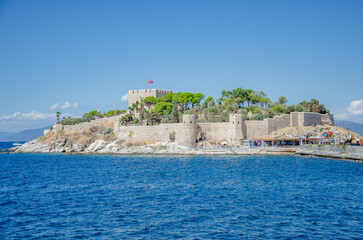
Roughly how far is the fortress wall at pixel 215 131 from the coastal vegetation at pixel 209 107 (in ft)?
12.6

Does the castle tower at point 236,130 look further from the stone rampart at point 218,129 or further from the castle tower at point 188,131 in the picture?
the castle tower at point 188,131

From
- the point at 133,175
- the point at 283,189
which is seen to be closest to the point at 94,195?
the point at 133,175

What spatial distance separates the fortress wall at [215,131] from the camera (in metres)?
42.2

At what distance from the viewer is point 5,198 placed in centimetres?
1823

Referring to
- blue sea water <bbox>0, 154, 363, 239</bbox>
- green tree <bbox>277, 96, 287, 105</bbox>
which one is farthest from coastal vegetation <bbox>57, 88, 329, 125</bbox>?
blue sea water <bbox>0, 154, 363, 239</bbox>

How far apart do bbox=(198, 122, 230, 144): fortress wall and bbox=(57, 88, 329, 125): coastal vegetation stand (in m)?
3.84

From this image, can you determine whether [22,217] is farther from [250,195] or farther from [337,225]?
[337,225]

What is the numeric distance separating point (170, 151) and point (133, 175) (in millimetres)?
15788

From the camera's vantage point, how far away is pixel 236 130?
40688 mm

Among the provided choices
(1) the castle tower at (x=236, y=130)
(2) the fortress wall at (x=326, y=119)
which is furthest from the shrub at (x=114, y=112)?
(2) the fortress wall at (x=326, y=119)

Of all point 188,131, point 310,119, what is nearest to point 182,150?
point 188,131

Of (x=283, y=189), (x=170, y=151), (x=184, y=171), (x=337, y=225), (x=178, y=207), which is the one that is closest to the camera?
(x=337, y=225)

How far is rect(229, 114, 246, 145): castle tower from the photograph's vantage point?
4072cm

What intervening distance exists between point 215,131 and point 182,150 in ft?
16.4
